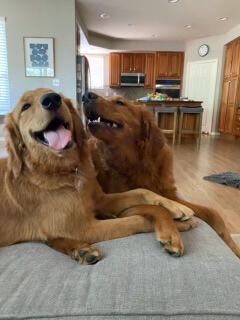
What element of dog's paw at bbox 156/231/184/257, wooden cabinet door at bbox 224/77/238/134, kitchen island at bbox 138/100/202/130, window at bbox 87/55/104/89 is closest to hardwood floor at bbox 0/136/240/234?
dog's paw at bbox 156/231/184/257

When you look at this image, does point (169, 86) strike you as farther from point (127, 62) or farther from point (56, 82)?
point (56, 82)

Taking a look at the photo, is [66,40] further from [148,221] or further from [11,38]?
[148,221]

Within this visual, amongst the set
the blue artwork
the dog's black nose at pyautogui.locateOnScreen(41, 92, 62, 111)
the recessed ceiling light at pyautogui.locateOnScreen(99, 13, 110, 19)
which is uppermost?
the recessed ceiling light at pyautogui.locateOnScreen(99, 13, 110, 19)

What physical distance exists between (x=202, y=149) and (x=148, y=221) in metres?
5.06

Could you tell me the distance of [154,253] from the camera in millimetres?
907

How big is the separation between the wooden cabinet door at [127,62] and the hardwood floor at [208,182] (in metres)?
5.58

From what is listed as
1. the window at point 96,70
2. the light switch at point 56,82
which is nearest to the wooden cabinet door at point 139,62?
the window at point 96,70

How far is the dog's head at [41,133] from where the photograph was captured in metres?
1.10

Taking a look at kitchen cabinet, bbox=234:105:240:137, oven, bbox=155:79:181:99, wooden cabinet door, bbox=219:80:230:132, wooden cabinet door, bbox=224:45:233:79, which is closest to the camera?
kitchen cabinet, bbox=234:105:240:137

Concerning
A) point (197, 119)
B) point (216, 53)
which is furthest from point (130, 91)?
point (197, 119)

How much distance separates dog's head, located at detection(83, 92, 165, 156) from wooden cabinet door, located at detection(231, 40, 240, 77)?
719cm

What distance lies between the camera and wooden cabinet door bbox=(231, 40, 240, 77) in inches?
302

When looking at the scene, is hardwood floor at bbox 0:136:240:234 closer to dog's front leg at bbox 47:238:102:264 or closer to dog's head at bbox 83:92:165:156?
dog's head at bbox 83:92:165:156

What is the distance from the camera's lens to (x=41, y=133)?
114 cm
